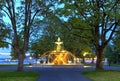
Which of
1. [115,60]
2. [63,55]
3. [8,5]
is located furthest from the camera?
[115,60]

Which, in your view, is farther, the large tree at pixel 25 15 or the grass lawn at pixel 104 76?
the large tree at pixel 25 15

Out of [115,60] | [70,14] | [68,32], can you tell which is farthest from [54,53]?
[115,60]

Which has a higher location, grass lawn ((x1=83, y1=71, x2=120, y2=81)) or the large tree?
the large tree

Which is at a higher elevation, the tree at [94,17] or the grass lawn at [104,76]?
the tree at [94,17]

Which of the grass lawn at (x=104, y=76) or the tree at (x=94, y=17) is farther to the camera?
the tree at (x=94, y=17)

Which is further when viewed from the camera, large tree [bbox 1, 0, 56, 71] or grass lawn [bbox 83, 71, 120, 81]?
large tree [bbox 1, 0, 56, 71]

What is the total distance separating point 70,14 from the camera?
41125 mm

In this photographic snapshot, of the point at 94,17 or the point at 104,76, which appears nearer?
the point at 104,76

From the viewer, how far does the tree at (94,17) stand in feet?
129

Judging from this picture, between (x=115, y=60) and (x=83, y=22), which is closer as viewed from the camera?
(x=83, y=22)

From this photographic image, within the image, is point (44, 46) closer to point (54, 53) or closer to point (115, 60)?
point (54, 53)

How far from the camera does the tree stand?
3931cm

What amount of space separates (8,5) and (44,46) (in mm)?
37436

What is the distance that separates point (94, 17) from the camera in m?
39.5
